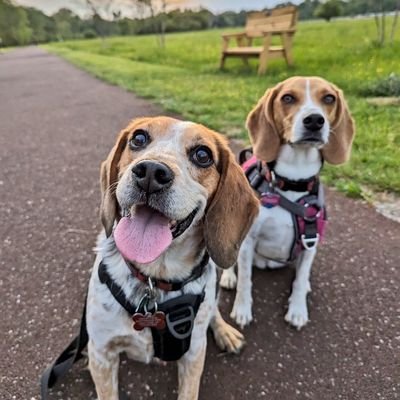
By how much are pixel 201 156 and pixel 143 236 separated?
1.94 ft

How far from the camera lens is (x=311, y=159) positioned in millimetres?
3170

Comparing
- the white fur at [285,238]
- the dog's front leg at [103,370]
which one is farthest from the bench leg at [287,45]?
the dog's front leg at [103,370]

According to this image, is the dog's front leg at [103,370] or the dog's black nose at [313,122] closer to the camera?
the dog's front leg at [103,370]

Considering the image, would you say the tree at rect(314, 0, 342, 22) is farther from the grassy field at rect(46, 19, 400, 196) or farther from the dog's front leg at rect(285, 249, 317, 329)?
the dog's front leg at rect(285, 249, 317, 329)

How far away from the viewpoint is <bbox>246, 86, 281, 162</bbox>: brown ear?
325cm

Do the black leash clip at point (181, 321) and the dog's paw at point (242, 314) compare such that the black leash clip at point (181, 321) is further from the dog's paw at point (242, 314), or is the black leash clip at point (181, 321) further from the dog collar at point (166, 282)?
the dog's paw at point (242, 314)

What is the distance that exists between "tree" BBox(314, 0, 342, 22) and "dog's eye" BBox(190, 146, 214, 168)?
60045 mm

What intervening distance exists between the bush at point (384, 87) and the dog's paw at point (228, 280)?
679cm

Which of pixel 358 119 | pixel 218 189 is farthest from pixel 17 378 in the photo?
pixel 358 119

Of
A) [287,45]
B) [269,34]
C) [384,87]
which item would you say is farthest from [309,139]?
[287,45]

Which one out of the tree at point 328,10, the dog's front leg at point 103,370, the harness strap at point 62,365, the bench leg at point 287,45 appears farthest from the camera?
the tree at point 328,10

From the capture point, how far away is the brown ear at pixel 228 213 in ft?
7.39

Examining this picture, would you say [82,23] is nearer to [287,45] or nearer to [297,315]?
[287,45]

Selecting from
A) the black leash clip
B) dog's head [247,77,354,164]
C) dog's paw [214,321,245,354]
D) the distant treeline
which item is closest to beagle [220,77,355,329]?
dog's head [247,77,354,164]
